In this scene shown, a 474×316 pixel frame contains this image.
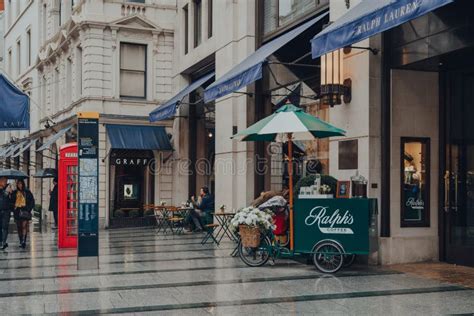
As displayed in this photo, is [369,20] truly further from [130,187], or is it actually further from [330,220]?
[130,187]

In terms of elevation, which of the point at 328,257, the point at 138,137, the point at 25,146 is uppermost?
the point at 25,146

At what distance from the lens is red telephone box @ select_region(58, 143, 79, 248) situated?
15281mm

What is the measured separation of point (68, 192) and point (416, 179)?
29.2ft

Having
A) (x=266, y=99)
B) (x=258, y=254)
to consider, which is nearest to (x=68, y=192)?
(x=266, y=99)

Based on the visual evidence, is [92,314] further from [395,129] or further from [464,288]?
[395,129]

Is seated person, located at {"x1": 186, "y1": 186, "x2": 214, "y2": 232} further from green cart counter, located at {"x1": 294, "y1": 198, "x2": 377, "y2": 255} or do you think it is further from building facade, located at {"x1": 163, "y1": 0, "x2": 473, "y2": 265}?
green cart counter, located at {"x1": 294, "y1": 198, "x2": 377, "y2": 255}

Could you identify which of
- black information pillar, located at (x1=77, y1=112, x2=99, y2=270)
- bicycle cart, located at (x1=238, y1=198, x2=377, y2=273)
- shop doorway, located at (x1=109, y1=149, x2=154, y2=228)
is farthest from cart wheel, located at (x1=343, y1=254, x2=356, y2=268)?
shop doorway, located at (x1=109, y1=149, x2=154, y2=228)

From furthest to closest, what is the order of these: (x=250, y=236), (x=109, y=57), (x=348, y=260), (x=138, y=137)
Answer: (x=109, y=57)
(x=138, y=137)
(x=250, y=236)
(x=348, y=260)

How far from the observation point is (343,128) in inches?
466

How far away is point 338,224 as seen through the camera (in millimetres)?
10305

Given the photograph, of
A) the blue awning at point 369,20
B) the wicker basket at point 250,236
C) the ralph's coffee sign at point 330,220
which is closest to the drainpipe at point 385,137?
the ralph's coffee sign at point 330,220

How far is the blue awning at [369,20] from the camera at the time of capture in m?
8.05

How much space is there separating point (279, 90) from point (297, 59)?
1.79m

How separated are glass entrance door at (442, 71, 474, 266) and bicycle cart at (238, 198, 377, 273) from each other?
1687 millimetres
